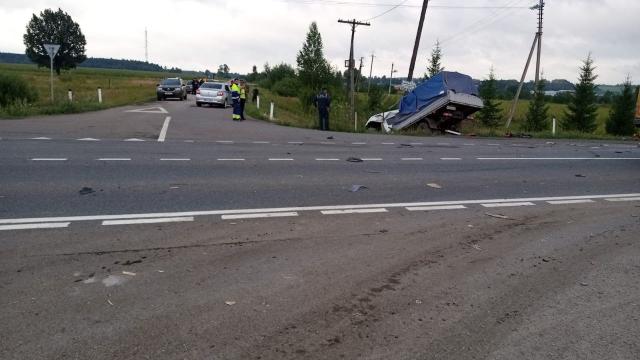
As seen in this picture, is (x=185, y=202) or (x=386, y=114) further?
(x=386, y=114)

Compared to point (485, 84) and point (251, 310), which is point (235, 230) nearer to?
point (251, 310)

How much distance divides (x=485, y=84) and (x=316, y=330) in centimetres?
5490

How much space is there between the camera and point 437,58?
47344mm

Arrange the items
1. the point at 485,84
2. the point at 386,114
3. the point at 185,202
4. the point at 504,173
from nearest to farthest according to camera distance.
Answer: the point at 185,202 → the point at 504,173 → the point at 386,114 → the point at 485,84

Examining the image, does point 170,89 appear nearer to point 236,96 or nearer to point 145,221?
point 236,96

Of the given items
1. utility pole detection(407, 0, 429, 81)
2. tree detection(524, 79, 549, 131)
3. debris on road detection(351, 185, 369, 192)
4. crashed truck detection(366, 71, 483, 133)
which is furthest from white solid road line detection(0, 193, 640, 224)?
tree detection(524, 79, 549, 131)

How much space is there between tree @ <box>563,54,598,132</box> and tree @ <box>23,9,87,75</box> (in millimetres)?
87307

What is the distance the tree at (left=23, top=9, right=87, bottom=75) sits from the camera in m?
97.5

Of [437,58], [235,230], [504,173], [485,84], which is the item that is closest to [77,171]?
[235,230]

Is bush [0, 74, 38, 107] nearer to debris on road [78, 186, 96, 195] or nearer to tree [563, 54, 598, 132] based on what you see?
debris on road [78, 186, 96, 195]

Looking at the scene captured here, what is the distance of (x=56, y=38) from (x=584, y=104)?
93.0 metres

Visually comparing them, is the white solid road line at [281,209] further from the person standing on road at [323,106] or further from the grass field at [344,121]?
the grass field at [344,121]

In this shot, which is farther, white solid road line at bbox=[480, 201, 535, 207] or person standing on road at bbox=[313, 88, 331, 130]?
person standing on road at bbox=[313, 88, 331, 130]

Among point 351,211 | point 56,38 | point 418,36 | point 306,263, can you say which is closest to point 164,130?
point 351,211
